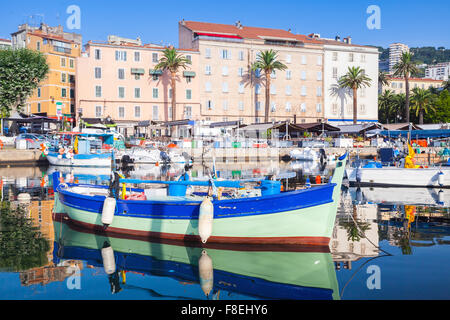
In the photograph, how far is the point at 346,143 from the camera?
177ft

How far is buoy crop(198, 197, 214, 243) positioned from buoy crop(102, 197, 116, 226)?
299 cm

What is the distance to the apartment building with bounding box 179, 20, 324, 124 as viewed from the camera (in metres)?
64.6

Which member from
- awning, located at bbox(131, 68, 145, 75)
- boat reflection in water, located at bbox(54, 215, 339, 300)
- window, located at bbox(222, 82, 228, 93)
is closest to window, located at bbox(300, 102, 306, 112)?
window, located at bbox(222, 82, 228, 93)

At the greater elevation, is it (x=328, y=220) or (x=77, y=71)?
(x=77, y=71)

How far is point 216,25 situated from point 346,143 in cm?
2895

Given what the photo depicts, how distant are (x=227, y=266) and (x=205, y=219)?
1.36m

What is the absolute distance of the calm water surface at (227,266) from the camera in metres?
9.30

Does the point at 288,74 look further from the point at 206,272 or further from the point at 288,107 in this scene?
the point at 206,272

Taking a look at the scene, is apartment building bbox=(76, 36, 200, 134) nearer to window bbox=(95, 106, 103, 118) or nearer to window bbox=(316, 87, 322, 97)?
window bbox=(95, 106, 103, 118)

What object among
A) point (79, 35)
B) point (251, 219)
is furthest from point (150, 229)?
point (79, 35)

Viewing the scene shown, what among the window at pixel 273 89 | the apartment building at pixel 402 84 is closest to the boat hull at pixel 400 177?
the window at pixel 273 89
